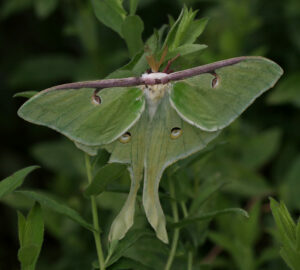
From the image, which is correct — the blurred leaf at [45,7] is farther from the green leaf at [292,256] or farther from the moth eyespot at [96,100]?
the green leaf at [292,256]

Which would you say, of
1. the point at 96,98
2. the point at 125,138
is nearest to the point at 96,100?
the point at 96,98

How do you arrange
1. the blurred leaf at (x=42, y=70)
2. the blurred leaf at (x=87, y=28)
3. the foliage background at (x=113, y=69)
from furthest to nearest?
the blurred leaf at (x=42, y=70) < the blurred leaf at (x=87, y=28) < the foliage background at (x=113, y=69)

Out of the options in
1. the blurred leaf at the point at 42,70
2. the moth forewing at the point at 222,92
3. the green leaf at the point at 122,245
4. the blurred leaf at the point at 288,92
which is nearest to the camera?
the moth forewing at the point at 222,92

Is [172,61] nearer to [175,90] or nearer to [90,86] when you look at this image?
[175,90]

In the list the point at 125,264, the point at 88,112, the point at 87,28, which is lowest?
the point at 87,28

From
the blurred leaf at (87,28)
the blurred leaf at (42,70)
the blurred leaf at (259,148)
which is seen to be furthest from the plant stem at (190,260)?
the blurred leaf at (42,70)

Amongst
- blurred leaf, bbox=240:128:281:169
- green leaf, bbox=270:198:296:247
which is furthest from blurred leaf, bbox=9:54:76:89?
green leaf, bbox=270:198:296:247

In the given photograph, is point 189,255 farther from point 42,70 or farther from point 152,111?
point 42,70
